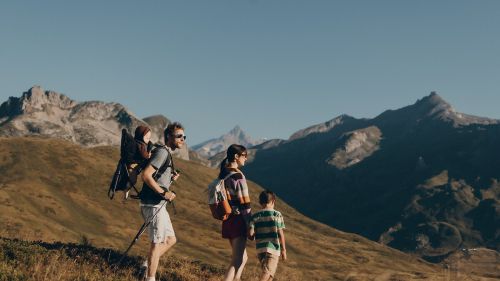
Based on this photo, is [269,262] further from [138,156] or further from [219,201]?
[138,156]

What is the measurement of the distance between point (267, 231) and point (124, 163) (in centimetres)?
295

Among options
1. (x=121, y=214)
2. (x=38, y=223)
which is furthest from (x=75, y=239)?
(x=121, y=214)

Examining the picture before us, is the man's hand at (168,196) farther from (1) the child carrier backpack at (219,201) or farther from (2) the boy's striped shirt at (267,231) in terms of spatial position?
(2) the boy's striped shirt at (267,231)

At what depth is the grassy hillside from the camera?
2982 inches

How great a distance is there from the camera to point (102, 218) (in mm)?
94750

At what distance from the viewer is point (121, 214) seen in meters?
102

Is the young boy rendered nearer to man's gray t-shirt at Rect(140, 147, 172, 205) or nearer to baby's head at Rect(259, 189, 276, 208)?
baby's head at Rect(259, 189, 276, 208)

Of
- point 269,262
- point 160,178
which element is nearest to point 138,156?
point 160,178

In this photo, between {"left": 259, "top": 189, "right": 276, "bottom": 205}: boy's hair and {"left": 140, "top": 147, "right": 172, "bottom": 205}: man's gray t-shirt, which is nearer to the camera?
{"left": 140, "top": 147, "right": 172, "bottom": 205}: man's gray t-shirt

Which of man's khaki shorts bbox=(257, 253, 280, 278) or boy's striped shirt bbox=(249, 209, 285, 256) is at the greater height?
boy's striped shirt bbox=(249, 209, 285, 256)

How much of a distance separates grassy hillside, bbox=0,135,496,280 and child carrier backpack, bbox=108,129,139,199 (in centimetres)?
5289

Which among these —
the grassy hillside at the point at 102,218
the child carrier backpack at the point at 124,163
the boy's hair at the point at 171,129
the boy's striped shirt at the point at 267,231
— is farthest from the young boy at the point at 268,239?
the grassy hillside at the point at 102,218

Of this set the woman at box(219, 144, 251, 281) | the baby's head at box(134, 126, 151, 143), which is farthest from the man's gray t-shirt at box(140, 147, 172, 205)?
the woman at box(219, 144, 251, 281)

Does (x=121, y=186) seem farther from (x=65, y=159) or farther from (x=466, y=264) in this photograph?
(x=466, y=264)
